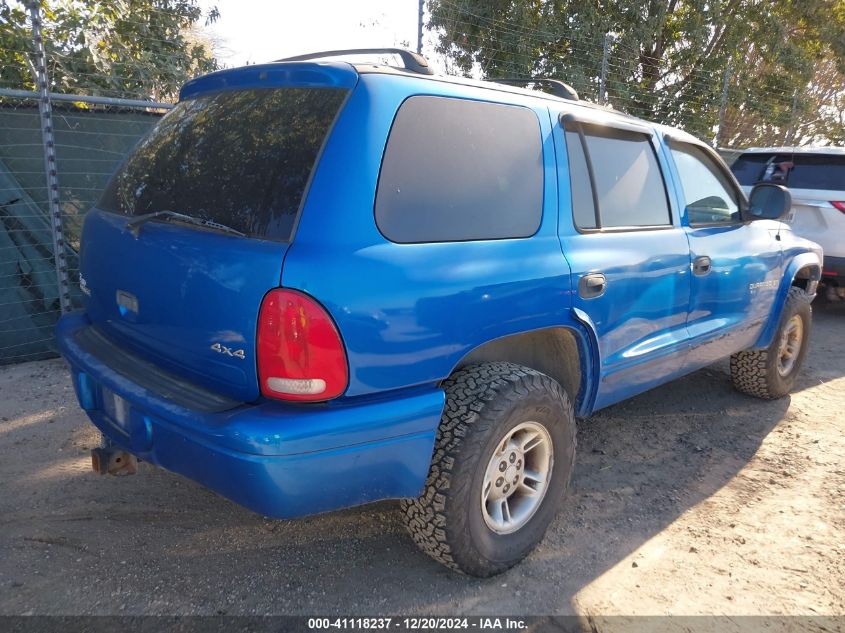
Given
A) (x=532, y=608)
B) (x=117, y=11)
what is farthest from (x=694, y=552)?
(x=117, y=11)

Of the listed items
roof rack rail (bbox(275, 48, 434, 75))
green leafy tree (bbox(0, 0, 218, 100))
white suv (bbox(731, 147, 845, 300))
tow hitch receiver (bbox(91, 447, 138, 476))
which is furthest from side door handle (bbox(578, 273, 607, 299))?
white suv (bbox(731, 147, 845, 300))

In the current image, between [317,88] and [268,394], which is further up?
[317,88]

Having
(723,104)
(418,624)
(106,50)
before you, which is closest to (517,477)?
(418,624)

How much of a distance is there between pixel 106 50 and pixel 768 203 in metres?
5.67

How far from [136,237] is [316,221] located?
32.1 inches

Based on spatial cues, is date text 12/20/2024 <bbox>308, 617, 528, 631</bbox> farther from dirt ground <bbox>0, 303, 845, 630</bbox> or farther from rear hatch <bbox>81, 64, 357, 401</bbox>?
rear hatch <bbox>81, 64, 357, 401</bbox>

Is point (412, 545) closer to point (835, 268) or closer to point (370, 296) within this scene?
point (370, 296)


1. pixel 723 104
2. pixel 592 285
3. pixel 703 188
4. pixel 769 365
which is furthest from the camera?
pixel 723 104

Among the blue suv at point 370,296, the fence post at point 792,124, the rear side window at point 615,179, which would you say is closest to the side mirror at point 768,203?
the rear side window at point 615,179

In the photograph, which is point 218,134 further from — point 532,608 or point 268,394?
point 532,608

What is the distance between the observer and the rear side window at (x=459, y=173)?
2207 mm

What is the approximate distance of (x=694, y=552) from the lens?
288 centimetres

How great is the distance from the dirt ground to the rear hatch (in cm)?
85

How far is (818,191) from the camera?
688 centimetres
